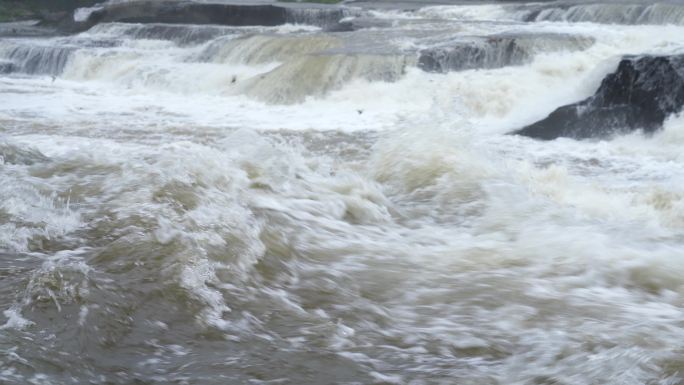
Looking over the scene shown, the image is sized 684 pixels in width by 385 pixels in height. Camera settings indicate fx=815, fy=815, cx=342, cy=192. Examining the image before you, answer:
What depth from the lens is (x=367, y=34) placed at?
57.8ft

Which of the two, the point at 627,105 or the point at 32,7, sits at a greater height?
the point at 627,105

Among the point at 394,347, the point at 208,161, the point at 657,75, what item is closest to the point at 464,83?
the point at 657,75

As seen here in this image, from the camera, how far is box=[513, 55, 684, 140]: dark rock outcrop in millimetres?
9945

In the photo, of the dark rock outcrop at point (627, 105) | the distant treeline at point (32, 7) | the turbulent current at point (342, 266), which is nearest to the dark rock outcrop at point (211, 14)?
the distant treeline at point (32, 7)

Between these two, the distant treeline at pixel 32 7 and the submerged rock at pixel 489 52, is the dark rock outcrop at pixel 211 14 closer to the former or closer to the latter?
the distant treeline at pixel 32 7

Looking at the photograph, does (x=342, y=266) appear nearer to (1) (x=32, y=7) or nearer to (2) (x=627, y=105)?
(2) (x=627, y=105)

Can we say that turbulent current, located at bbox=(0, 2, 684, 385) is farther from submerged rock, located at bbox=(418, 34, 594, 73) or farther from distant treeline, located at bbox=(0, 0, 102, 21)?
distant treeline, located at bbox=(0, 0, 102, 21)

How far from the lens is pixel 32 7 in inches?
1347

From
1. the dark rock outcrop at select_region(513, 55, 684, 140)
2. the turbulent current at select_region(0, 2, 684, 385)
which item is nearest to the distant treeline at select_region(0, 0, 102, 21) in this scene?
the turbulent current at select_region(0, 2, 684, 385)

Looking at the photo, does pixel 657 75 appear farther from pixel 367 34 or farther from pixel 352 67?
pixel 367 34

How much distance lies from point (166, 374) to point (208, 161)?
2.32 metres

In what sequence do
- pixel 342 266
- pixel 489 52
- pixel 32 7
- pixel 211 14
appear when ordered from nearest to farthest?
pixel 342 266 → pixel 489 52 → pixel 211 14 → pixel 32 7

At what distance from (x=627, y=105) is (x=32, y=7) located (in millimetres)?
29931

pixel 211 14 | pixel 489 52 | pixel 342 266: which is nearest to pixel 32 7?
pixel 211 14
